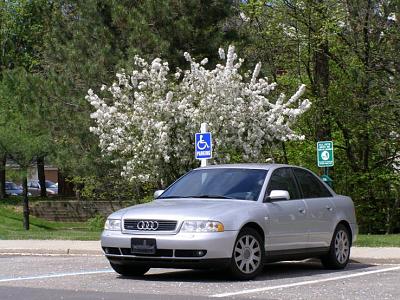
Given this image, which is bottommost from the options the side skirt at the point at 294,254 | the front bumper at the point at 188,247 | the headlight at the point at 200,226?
the side skirt at the point at 294,254

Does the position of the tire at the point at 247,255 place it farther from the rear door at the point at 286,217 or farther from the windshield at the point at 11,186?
the windshield at the point at 11,186

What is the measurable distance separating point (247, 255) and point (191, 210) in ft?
3.23

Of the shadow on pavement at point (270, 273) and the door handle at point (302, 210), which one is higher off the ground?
the door handle at point (302, 210)

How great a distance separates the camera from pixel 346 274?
12.8 meters

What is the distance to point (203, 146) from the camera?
19.1 metres

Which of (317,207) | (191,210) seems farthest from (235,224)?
(317,207)

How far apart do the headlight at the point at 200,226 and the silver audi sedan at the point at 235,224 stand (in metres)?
0.01

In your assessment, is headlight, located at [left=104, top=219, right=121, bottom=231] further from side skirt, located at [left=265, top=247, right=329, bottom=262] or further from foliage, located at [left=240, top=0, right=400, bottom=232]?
foliage, located at [left=240, top=0, right=400, bottom=232]

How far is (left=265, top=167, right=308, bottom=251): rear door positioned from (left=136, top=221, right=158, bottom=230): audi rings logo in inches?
64.5

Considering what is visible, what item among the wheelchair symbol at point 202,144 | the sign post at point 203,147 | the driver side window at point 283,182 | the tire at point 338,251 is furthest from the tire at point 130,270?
the wheelchair symbol at point 202,144

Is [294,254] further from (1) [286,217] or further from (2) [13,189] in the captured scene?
(2) [13,189]

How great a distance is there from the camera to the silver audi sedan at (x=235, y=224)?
11070 millimetres

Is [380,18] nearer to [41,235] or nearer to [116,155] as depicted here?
[116,155]

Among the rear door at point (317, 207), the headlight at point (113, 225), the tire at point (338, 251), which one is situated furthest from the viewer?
the tire at point (338, 251)
